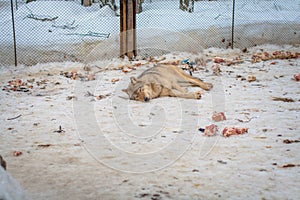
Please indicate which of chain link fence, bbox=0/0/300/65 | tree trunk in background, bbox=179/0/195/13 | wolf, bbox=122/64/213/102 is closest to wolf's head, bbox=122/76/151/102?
wolf, bbox=122/64/213/102

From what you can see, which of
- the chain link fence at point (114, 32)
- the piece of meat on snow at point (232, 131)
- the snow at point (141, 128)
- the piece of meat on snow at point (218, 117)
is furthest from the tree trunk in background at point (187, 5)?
the piece of meat on snow at point (232, 131)

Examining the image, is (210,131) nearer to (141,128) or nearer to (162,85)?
(141,128)

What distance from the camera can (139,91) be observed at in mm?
6949

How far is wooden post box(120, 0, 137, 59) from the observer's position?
1066cm

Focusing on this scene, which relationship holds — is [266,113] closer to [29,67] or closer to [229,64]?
[229,64]

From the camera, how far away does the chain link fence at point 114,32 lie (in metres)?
11.2

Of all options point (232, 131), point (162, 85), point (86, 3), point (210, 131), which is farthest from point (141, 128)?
point (86, 3)

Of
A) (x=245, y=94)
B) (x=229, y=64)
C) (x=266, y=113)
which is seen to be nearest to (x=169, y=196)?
(x=266, y=113)

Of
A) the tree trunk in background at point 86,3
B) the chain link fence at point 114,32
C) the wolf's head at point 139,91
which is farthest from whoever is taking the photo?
the tree trunk in background at point 86,3

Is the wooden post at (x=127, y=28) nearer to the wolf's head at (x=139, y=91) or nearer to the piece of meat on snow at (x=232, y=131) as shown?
the wolf's head at (x=139, y=91)

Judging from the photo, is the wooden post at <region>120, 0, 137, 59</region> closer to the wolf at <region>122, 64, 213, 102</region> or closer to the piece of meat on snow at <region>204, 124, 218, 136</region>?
the wolf at <region>122, 64, 213, 102</region>

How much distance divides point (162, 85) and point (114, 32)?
19.5 ft

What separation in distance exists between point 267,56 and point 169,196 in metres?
7.77

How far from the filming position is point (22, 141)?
5.03 metres
